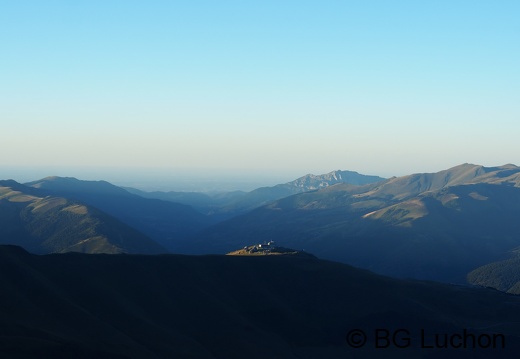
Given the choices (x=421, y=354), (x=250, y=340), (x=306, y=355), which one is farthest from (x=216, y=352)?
(x=421, y=354)

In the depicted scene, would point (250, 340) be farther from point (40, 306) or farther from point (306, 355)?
point (40, 306)

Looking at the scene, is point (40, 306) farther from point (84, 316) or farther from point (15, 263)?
point (15, 263)

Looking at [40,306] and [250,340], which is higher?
[40,306]

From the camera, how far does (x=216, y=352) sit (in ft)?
550

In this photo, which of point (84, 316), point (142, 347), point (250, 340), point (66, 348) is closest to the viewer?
point (66, 348)

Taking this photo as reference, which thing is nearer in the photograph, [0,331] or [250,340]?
[0,331]

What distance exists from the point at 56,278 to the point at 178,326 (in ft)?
131

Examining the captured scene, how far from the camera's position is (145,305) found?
191m

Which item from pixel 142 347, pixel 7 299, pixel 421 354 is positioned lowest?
pixel 421 354

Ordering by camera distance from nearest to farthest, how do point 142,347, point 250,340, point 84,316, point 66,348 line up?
point 66,348 < point 142,347 < point 84,316 < point 250,340

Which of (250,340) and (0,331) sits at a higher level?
(0,331)

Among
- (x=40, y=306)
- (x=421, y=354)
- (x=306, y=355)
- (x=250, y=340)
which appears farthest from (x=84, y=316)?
(x=421, y=354)

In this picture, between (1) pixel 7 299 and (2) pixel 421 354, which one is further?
(2) pixel 421 354

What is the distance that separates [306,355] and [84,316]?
205 ft
